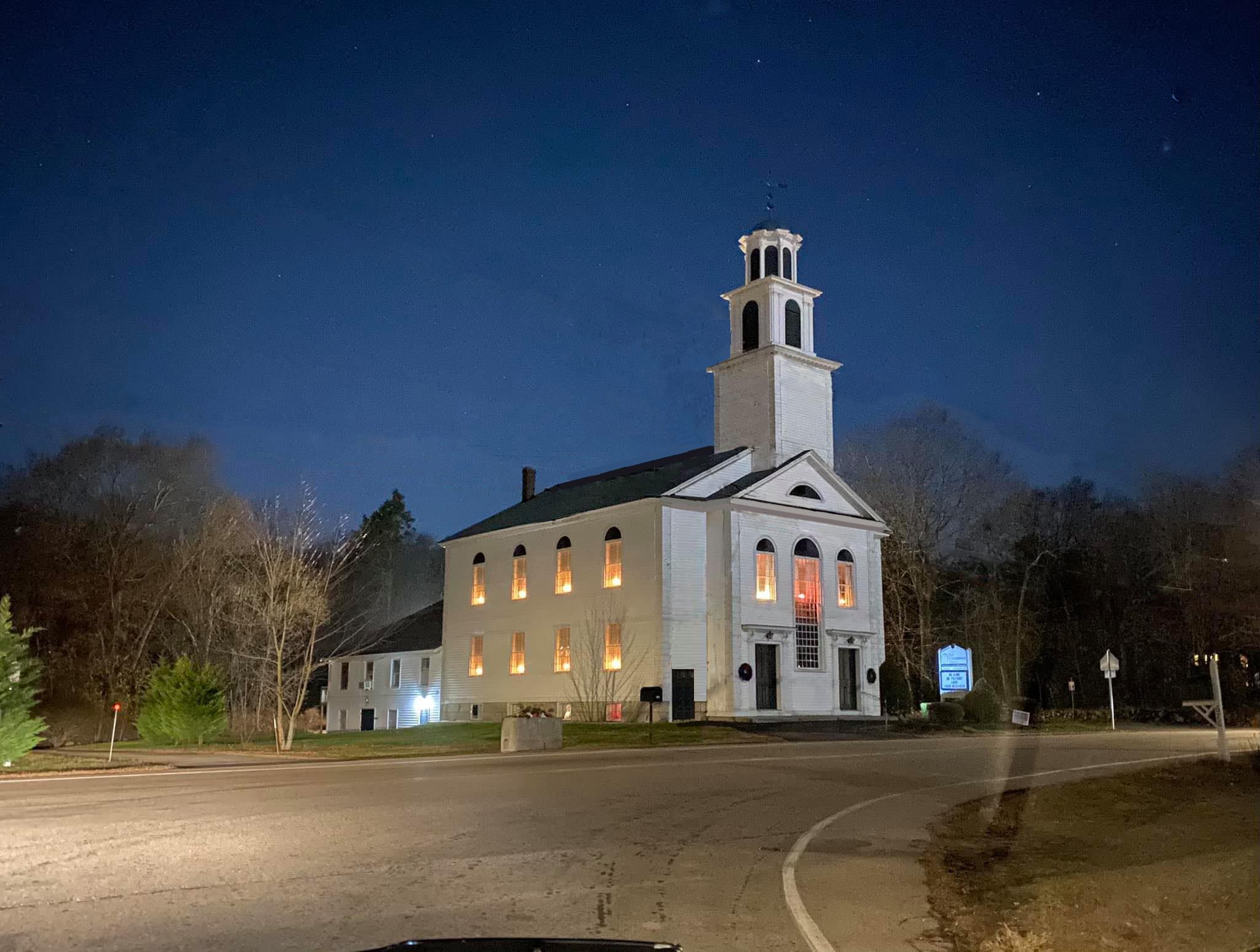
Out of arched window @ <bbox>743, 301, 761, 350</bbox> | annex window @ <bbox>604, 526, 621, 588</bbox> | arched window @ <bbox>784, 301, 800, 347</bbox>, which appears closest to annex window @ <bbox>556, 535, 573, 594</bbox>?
annex window @ <bbox>604, 526, 621, 588</bbox>

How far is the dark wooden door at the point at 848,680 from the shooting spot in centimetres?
4391

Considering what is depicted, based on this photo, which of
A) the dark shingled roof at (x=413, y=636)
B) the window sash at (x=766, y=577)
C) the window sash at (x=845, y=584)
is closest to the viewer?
the window sash at (x=766, y=577)

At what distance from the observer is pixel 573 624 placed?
43344 mm

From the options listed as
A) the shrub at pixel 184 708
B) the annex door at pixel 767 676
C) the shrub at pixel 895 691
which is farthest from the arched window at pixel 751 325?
the shrub at pixel 184 708

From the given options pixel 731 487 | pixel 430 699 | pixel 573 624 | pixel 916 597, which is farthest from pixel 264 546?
pixel 916 597

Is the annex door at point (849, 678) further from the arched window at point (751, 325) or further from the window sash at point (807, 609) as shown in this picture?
the arched window at point (751, 325)

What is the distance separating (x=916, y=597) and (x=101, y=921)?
2007 inches

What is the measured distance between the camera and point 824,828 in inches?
498

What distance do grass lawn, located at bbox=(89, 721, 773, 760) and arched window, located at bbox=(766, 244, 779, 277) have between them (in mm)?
18454

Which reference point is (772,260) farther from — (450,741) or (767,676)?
(450,741)

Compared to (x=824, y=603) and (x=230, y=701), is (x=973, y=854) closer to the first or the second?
(x=824, y=603)

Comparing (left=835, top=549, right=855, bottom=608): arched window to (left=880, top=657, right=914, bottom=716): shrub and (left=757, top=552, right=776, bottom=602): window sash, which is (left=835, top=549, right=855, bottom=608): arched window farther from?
(left=757, top=552, right=776, bottom=602): window sash

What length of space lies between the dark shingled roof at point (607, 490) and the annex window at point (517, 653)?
4.54 metres

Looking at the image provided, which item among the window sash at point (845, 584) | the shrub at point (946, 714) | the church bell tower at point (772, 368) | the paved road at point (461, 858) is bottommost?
the paved road at point (461, 858)
